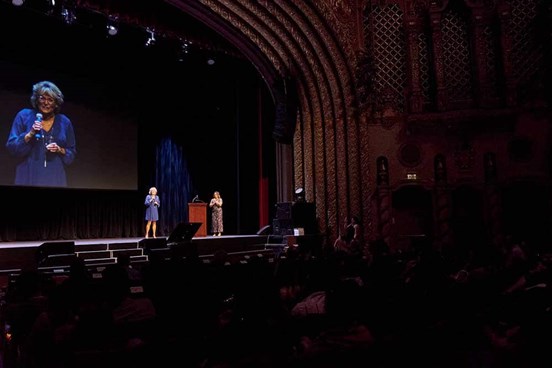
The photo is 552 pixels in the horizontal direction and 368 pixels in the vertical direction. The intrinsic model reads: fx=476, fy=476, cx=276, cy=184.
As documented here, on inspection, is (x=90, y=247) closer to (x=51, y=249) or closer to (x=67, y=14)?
(x=51, y=249)

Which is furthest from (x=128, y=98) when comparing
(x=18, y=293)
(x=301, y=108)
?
(x=18, y=293)

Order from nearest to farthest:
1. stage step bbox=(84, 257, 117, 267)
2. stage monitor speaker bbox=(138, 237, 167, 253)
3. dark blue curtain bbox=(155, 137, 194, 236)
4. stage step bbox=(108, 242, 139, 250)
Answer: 1. stage step bbox=(84, 257, 117, 267)
2. stage monitor speaker bbox=(138, 237, 167, 253)
3. stage step bbox=(108, 242, 139, 250)
4. dark blue curtain bbox=(155, 137, 194, 236)

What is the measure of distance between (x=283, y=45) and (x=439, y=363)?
12.4 meters

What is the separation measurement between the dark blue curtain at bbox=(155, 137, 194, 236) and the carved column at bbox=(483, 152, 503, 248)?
34.4 ft

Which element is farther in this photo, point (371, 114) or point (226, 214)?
point (226, 214)

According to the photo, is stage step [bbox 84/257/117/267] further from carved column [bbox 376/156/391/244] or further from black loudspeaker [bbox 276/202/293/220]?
carved column [bbox 376/156/391/244]

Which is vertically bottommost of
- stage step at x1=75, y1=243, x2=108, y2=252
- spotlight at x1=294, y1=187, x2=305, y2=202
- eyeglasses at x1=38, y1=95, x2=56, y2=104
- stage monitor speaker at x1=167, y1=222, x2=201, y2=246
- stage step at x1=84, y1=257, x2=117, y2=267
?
stage step at x1=84, y1=257, x2=117, y2=267

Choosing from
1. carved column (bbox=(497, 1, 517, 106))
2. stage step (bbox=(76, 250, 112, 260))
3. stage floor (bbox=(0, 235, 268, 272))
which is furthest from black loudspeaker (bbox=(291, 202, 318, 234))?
carved column (bbox=(497, 1, 517, 106))

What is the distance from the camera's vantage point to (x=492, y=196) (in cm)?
1280

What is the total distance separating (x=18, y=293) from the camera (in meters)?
4.06

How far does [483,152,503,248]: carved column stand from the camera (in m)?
12.6

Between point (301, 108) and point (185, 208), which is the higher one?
point (301, 108)

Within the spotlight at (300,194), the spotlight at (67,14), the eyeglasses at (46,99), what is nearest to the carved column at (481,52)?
the spotlight at (300,194)

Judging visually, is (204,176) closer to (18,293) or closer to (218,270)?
(218,270)
